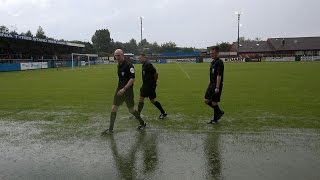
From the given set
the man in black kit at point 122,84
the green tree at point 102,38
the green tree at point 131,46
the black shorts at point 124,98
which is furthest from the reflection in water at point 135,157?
the green tree at point 131,46

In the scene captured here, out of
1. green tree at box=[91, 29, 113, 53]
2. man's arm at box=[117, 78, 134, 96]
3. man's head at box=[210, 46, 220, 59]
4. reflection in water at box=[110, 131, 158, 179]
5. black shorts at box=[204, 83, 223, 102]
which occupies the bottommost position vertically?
reflection in water at box=[110, 131, 158, 179]

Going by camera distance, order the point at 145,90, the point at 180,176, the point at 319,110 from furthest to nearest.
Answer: the point at 319,110
the point at 145,90
the point at 180,176

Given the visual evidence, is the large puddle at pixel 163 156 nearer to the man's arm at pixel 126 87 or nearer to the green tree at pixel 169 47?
the man's arm at pixel 126 87

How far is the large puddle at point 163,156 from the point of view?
607 centimetres

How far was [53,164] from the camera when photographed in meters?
6.63

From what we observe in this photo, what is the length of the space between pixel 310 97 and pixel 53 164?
11.6m

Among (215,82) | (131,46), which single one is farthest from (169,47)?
(215,82)

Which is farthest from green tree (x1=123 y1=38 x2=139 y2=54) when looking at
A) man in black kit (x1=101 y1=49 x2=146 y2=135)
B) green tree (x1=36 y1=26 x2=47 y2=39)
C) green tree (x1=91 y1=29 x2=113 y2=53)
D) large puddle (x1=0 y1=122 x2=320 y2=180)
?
large puddle (x1=0 y1=122 x2=320 y2=180)

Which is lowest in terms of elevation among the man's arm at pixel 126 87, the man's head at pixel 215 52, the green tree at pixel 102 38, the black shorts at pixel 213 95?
the black shorts at pixel 213 95

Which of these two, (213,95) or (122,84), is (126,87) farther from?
(213,95)

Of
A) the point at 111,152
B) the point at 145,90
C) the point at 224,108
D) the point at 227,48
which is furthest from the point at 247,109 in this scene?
the point at 227,48

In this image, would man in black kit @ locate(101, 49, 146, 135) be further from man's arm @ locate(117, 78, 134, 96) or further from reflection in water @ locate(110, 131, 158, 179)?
reflection in water @ locate(110, 131, 158, 179)

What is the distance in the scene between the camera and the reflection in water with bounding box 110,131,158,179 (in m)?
6.17

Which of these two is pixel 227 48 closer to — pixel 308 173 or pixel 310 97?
pixel 310 97
